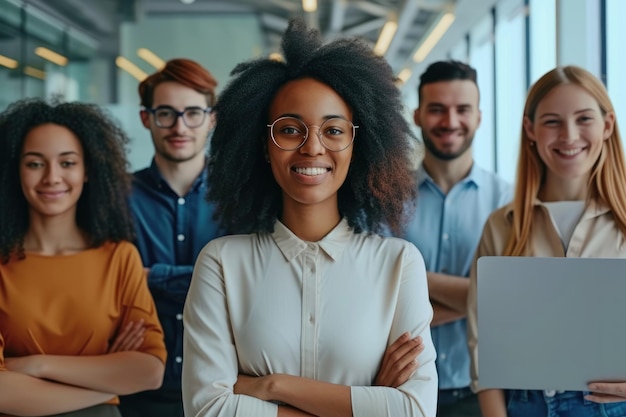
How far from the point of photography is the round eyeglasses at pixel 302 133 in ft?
6.57

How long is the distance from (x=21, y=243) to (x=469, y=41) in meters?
7.72

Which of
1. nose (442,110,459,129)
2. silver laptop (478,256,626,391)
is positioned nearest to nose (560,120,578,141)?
silver laptop (478,256,626,391)

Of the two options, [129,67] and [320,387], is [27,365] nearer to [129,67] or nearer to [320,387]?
[320,387]

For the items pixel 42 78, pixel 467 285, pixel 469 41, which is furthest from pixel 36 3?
pixel 469 41

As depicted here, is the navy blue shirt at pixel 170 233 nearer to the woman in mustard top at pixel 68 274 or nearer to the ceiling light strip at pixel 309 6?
A: the woman in mustard top at pixel 68 274

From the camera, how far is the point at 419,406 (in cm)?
194

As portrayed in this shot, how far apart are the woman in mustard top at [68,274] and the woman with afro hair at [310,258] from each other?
2.16 ft

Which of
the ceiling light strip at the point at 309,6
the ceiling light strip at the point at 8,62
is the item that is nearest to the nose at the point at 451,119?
the ceiling light strip at the point at 8,62

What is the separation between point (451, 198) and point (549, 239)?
71 cm

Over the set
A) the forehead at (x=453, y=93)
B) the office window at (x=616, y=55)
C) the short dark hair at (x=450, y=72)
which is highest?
the office window at (x=616, y=55)

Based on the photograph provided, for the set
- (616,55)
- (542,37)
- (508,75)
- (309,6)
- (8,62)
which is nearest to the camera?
(616,55)

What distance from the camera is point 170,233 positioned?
10.7ft

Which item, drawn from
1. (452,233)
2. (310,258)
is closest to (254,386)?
(310,258)

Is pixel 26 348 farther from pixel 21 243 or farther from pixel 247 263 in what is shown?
pixel 247 263
